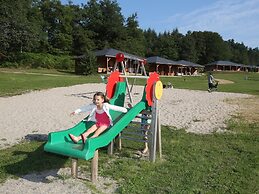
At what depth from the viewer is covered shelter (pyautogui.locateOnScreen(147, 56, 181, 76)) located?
62900mm

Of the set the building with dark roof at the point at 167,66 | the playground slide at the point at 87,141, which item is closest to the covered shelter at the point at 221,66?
the building with dark roof at the point at 167,66

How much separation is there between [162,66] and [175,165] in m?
61.9

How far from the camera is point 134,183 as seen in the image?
15.9 feet

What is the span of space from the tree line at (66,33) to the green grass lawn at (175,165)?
4636 cm

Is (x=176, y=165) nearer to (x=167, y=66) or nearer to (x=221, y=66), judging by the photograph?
(x=167, y=66)

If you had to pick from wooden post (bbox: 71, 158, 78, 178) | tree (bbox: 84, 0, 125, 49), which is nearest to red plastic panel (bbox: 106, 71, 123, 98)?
wooden post (bbox: 71, 158, 78, 178)

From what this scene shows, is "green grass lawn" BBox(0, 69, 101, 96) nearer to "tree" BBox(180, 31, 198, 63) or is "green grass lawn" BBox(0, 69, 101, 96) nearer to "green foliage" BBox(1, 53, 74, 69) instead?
"green foliage" BBox(1, 53, 74, 69)

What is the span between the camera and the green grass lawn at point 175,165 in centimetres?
481

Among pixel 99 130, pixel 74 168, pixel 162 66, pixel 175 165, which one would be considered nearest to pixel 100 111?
pixel 99 130

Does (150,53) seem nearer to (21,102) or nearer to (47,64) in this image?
(47,64)

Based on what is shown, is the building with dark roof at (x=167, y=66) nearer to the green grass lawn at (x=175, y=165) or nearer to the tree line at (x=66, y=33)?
the tree line at (x=66, y=33)

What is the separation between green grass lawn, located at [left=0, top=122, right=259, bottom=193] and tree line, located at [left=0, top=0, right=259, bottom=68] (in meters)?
46.4

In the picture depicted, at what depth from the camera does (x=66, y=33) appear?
7650cm

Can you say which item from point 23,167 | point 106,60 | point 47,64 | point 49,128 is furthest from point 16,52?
point 23,167
